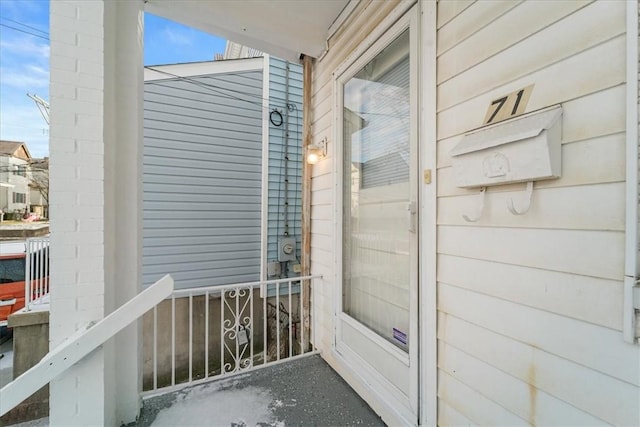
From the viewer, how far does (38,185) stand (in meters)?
7.50

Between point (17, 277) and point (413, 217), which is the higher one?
point (413, 217)

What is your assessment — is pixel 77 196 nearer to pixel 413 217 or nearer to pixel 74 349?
pixel 74 349

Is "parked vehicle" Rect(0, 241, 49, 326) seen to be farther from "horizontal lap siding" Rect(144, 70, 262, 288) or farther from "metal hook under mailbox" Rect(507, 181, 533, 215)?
"metal hook under mailbox" Rect(507, 181, 533, 215)

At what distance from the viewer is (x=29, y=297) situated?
301 centimetres

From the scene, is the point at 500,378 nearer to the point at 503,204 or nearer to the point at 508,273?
the point at 508,273

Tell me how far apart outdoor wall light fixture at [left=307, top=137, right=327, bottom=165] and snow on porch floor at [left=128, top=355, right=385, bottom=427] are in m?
1.95

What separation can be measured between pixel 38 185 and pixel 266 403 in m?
9.99

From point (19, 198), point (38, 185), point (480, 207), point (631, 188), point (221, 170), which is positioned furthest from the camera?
point (19, 198)

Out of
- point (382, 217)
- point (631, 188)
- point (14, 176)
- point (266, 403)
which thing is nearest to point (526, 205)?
point (631, 188)

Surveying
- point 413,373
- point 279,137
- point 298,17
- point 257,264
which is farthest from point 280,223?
point 413,373

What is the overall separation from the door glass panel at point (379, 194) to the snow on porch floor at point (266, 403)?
0.57 metres

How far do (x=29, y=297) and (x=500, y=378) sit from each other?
15.2 feet

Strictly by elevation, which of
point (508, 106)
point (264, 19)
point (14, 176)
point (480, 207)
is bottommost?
point (480, 207)

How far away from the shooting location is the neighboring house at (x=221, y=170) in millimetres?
3736
